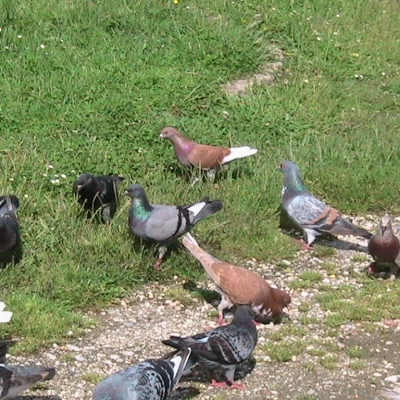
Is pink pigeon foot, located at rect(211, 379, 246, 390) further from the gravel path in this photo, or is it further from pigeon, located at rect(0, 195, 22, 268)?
pigeon, located at rect(0, 195, 22, 268)

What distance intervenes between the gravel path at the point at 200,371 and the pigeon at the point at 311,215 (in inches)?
30.4

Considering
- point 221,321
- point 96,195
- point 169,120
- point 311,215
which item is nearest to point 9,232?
point 96,195

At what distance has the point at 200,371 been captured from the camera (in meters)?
6.46

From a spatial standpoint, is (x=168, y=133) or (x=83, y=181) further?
(x=168, y=133)

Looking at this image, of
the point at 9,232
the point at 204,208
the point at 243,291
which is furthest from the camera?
the point at 204,208

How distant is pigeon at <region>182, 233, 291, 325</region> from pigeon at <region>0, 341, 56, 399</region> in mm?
1606

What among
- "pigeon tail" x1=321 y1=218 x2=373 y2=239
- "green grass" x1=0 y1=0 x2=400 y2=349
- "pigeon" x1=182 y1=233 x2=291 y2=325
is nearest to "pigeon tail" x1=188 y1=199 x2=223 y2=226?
"green grass" x1=0 y1=0 x2=400 y2=349

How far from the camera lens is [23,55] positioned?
10.1 meters

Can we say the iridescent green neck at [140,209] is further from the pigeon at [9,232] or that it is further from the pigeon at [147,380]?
the pigeon at [147,380]

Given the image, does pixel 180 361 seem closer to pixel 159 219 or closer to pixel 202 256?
pixel 202 256

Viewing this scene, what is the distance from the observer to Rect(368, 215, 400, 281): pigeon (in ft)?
25.2

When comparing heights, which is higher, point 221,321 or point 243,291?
point 243,291

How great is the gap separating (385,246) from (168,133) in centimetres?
243

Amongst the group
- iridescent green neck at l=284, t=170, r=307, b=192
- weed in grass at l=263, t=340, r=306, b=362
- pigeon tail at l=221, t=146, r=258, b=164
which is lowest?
weed in grass at l=263, t=340, r=306, b=362
